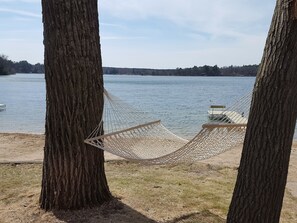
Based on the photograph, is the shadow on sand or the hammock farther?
the shadow on sand

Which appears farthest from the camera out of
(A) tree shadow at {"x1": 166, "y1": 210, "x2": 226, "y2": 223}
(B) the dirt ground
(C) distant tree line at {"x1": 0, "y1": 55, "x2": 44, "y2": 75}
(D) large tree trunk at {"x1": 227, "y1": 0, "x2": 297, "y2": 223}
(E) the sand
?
(C) distant tree line at {"x1": 0, "y1": 55, "x2": 44, "y2": 75}

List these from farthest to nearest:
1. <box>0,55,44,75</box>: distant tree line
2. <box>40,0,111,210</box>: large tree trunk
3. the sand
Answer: <box>0,55,44,75</box>: distant tree line < the sand < <box>40,0,111,210</box>: large tree trunk

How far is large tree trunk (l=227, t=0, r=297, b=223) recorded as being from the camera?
1814mm

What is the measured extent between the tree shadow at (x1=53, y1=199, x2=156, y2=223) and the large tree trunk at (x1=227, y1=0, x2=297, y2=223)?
3.17 feet

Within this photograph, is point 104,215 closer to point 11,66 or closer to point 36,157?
point 36,157

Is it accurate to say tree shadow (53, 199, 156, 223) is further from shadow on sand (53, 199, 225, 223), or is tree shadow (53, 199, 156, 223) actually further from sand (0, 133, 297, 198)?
sand (0, 133, 297, 198)

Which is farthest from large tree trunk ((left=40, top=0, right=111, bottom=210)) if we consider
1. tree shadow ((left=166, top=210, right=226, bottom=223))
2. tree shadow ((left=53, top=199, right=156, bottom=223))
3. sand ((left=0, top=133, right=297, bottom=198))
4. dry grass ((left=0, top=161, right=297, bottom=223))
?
sand ((left=0, top=133, right=297, bottom=198))

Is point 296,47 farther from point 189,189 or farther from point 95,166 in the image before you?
point 189,189

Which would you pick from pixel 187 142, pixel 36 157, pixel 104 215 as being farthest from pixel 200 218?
pixel 36 157

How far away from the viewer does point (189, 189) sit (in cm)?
353

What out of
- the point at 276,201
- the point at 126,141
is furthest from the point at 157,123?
the point at 276,201

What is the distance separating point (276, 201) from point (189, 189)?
162 cm

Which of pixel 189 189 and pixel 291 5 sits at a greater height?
pixel 291 5

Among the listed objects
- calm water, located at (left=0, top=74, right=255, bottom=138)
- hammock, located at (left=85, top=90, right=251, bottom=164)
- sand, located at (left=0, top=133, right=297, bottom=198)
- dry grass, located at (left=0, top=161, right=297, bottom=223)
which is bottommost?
calm water, located at (left=0, top=74, right=255, bottom=138)
